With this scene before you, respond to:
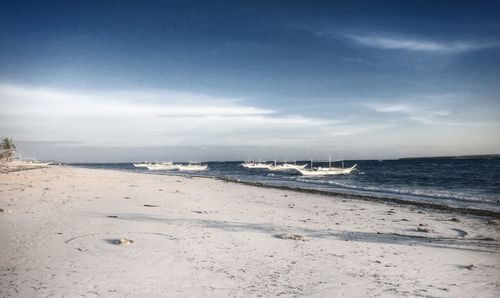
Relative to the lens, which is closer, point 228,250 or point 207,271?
point 207,271

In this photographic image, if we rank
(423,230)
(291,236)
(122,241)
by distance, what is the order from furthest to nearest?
(423,230) → (291,236) → (122,241)

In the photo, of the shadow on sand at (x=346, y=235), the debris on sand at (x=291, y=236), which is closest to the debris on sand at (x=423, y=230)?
the shadow on sand at (x=346, y=235)

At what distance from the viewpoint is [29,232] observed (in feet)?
30.6

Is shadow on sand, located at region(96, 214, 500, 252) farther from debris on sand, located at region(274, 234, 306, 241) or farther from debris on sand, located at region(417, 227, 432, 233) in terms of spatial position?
debris on sand, located at region(417, 227, 432, 233)

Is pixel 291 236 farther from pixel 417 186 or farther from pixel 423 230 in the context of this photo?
pixel 417 186

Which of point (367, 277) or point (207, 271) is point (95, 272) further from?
point (367, 277)

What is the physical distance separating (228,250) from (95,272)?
298cm

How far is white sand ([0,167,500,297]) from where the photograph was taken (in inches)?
230

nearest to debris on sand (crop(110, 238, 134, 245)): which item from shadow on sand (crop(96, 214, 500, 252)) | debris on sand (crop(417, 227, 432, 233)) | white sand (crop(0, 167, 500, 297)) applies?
white sand (crop(0, 167, 500, 297))

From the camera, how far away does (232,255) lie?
305 inches

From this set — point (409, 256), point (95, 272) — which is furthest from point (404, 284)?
point (95, 272)

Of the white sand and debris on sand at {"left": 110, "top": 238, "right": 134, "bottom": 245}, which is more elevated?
debris on sand at {"left": 110, "top": 238, "right": 134, "bottom": 245}

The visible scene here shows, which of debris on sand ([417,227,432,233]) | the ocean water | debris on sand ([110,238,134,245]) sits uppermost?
debris on sand ([110,238,134,245])

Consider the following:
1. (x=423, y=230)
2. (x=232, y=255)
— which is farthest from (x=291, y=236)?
(x=423, y=230)
